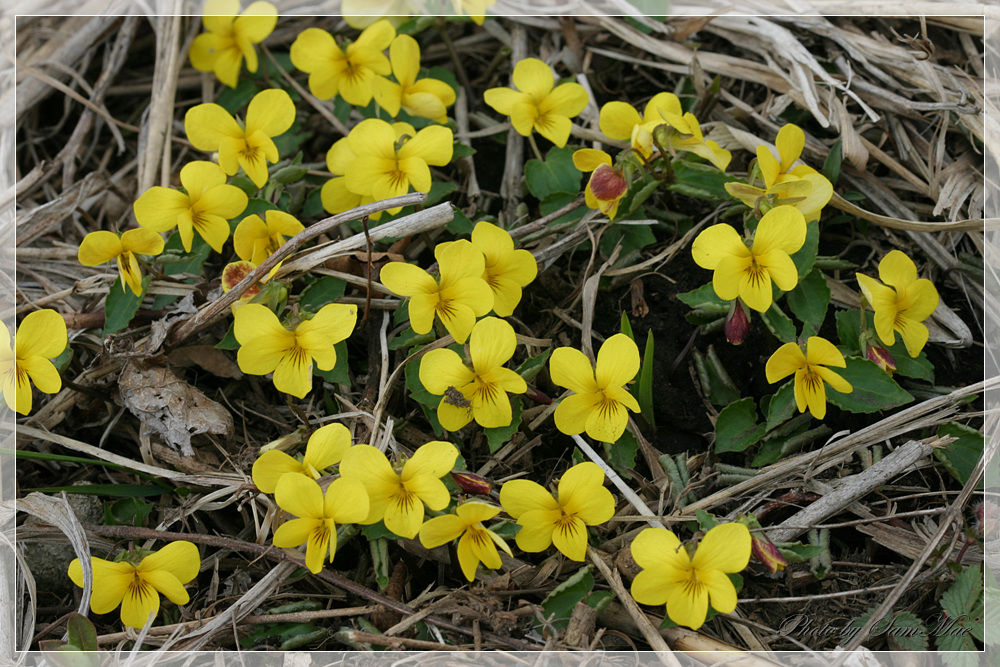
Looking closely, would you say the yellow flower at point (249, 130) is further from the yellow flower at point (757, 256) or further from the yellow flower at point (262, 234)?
the yellow flower at point (757, 256)

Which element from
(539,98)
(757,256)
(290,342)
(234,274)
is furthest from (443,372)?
(539,98)

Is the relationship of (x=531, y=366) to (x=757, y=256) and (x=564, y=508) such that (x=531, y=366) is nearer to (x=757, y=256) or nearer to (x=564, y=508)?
(x=564, y=508)

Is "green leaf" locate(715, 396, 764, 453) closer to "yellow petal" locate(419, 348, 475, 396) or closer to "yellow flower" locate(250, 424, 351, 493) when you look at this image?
"yellow petal" locate(419, 348, 475, 396)

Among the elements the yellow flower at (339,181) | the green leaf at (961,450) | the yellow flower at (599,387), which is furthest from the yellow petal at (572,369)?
the green leaf at (961,450)

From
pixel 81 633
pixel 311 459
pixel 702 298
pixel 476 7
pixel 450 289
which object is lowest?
pixel 81 633

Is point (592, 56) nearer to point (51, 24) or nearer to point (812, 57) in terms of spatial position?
point (812, 57)
